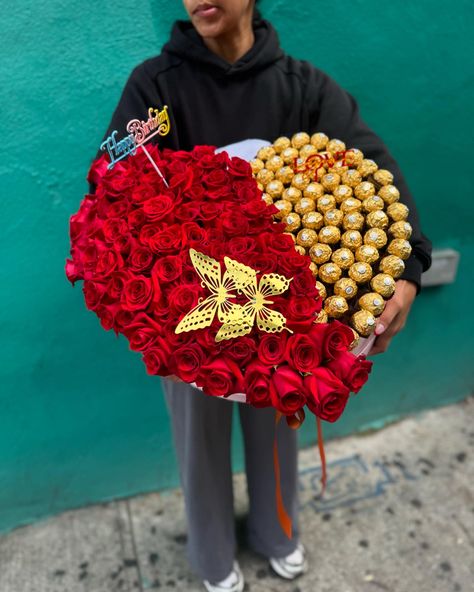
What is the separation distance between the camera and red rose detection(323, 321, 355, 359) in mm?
1135

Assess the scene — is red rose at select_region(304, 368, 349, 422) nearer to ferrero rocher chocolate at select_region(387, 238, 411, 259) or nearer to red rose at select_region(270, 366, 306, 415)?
red rose at select_region(270, 366, 306, 415)

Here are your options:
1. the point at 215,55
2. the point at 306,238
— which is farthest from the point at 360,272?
the point at 215,55

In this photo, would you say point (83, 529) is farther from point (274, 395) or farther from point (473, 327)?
point (473, 327)

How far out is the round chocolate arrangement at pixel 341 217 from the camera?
1272mm

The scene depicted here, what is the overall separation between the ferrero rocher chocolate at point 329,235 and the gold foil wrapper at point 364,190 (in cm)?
12

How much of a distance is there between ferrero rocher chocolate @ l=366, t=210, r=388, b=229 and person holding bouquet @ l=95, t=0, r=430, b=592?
12 cm

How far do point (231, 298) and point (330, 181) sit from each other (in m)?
0.45

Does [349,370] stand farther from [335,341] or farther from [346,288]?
[346,288]

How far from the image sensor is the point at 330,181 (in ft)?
4.59

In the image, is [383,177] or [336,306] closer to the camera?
[336,306]

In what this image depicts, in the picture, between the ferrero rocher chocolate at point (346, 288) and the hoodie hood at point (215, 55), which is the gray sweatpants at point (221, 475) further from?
the hoodie hood at point (215, 55)

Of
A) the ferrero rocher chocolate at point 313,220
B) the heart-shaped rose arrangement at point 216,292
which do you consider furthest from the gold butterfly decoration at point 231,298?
the ferrero rocher chocolate at point 313,220

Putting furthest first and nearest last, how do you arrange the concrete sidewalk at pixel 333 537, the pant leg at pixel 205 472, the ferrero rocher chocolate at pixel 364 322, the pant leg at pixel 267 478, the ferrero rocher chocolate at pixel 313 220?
the concrete sidewalk at pixel 333 537 < the pant leg at pixel 267 478 < the pant leg at pixel 205 472 < the ferrero rocher chocolate at pixel 313 220 < the ferrero rocher chocolate at pixel 364 322

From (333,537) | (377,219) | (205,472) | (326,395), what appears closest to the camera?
(326,395)
